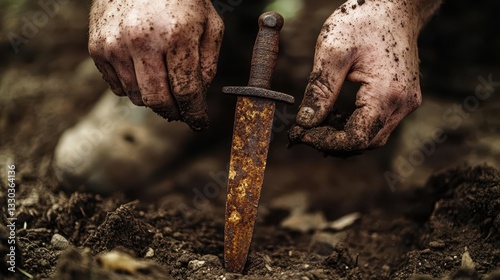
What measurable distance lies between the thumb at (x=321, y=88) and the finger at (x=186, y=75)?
1.08 feet

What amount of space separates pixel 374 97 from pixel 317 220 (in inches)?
30.0

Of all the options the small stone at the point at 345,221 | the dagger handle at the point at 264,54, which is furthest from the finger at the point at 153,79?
the small stone at the point at 345,221

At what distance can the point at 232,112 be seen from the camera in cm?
239

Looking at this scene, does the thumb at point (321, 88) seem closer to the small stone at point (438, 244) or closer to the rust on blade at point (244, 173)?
the rust on blade at point (244, 173)

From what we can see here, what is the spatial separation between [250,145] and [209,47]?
349 mm

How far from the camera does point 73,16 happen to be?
10.3 ft

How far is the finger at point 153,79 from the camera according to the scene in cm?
139

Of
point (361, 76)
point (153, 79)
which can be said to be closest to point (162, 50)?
point (153, 79)

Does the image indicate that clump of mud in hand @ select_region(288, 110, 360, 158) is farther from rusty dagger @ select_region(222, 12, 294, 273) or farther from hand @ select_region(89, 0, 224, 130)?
hand @ select_region(89, 0, 224, 130)

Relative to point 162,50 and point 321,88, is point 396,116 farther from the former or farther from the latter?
point 162,50

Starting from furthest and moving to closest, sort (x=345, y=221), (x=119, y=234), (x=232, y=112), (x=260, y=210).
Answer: (x=232, y=112) < (x=260, y=210) < (x=345, y=221) < (x=119, y=234)

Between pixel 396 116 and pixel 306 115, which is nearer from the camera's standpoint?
pixel 306 115

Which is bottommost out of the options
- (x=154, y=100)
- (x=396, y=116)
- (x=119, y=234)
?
(x=119, y=234)

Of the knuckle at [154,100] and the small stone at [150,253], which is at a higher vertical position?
the knuckle at [154,100]
